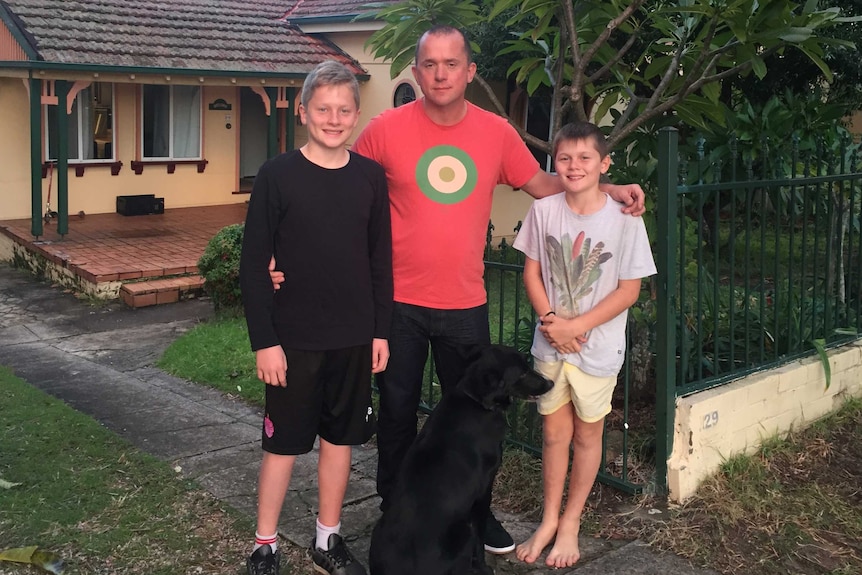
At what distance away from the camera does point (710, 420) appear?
4215 millimetres

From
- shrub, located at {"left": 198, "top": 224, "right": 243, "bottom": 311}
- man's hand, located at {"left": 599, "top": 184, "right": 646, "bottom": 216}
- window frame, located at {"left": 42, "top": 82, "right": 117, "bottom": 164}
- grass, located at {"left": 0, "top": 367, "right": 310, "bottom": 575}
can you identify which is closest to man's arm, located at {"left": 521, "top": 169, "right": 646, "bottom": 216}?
man's hand, located at {"left": 599, "top": 184, "right": 646, "bottom": 216}

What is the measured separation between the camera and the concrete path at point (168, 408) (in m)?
3.80

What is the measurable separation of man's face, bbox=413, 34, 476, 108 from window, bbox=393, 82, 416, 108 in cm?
1067

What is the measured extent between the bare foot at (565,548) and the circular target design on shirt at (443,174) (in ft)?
4.72

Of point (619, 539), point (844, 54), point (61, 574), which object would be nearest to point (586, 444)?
point (619, 539)

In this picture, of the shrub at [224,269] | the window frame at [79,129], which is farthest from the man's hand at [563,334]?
the window frame at [79,129]

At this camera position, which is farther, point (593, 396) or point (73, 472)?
point (73, 472)

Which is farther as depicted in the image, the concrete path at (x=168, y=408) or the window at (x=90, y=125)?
the window at (x=90, y=125)

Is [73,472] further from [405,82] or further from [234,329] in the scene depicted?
[405,82]

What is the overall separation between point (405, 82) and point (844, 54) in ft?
21.5

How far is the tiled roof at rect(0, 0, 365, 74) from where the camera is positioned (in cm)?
1202

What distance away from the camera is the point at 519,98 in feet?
45.5

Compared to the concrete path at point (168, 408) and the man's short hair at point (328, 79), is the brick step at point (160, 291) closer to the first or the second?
the concrete path at point (168, 408)

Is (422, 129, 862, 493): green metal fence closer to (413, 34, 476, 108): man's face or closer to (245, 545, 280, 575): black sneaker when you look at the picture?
(413, 34, 476, 108): man's face
